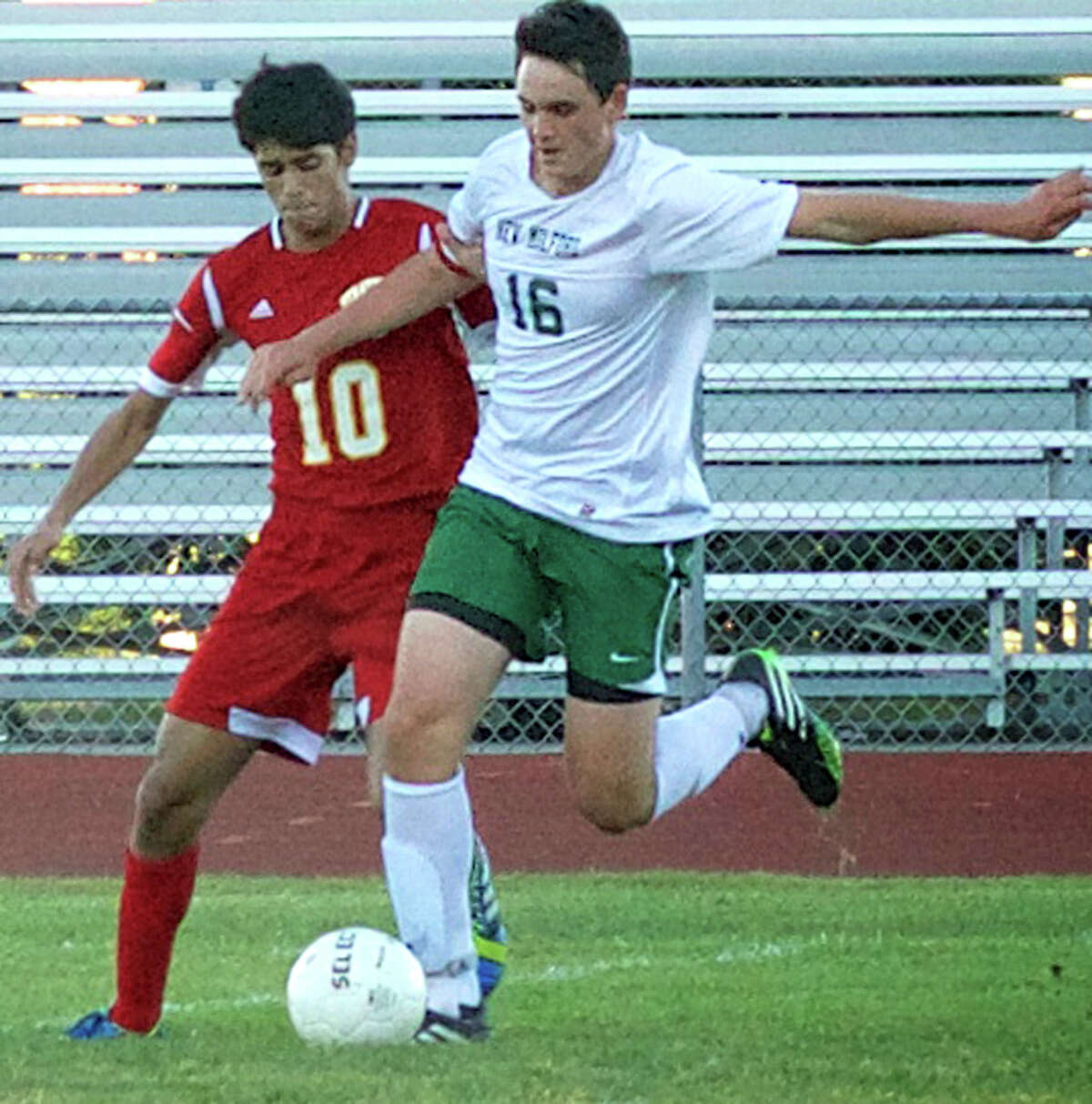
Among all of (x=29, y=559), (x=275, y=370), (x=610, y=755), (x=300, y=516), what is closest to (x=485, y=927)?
(x=610, y=755)

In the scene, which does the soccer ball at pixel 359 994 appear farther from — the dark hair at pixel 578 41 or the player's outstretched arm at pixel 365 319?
the dark hair at pixel 578 41

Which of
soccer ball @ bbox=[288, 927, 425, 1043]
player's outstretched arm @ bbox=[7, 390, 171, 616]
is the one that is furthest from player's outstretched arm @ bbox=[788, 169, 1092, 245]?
soccer ball @ bbox=[288, 927, 425, 1043]

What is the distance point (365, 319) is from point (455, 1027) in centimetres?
127

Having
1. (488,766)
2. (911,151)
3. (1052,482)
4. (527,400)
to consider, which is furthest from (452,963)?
(911,151)

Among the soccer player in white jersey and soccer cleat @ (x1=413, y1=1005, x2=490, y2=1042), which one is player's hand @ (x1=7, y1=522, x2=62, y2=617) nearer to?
the soccer player in white jersey

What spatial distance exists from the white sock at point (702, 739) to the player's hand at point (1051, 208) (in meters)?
1.36

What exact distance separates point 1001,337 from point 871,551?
4.06 feet

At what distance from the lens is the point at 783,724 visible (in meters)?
6.42

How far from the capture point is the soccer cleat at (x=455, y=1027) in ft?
16.8

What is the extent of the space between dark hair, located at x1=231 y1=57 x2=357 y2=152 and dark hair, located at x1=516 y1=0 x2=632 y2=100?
38 cm

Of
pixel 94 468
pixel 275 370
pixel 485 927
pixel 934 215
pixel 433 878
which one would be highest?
pixel 934 215

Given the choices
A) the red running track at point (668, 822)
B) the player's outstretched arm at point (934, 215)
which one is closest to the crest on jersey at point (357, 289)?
the player's outstretched arm at point (934, 215)

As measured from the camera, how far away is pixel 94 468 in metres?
5.63

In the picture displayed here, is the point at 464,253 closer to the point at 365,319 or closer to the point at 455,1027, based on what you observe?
the point at 365,319
